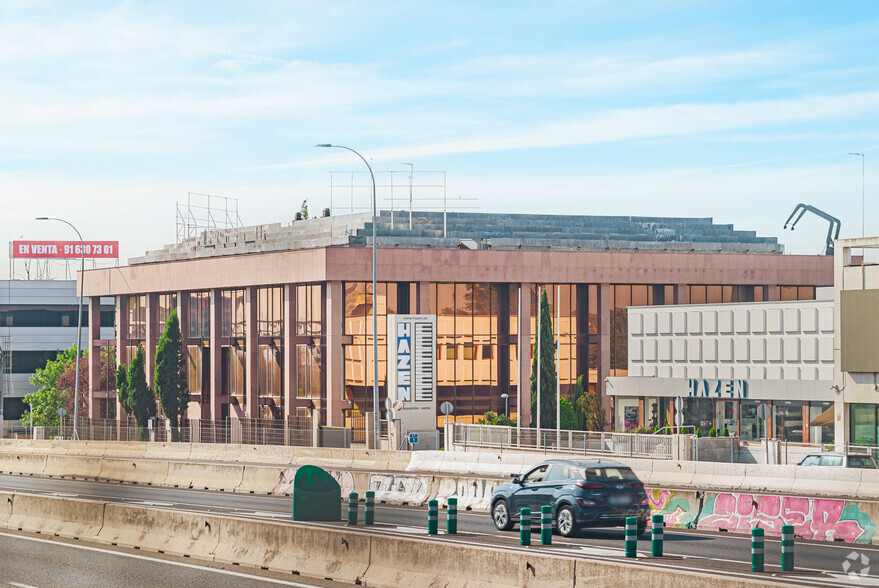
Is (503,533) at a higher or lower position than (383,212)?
lower

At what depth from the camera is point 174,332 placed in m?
87.2

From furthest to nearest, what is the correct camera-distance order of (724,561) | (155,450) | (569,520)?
(155,450)
(569,520)
(724,561)

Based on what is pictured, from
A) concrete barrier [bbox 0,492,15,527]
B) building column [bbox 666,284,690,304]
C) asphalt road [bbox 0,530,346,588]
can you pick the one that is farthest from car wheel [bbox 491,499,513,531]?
building column [bbox 666,284,690,304]

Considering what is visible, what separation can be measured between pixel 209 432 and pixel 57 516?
5202cm

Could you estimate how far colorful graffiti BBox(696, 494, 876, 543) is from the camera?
23.6 metres

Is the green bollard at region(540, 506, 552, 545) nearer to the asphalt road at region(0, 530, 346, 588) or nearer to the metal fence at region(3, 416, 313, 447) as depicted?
the asphalt road at region(0, 530, 346, 588)

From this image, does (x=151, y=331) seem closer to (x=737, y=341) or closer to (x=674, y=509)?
(x=737, y=341)

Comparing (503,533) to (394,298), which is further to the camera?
(394,298)

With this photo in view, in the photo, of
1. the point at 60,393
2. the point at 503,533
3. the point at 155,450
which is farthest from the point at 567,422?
the point at 60,393

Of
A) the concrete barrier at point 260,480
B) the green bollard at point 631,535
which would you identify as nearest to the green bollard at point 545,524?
the green bollard at point 631,535

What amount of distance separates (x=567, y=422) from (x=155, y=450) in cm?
2289

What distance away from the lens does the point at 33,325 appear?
133375mm

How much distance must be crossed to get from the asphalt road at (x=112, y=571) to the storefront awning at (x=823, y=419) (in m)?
39.4

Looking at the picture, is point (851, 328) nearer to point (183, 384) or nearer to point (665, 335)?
point (665, 335)
